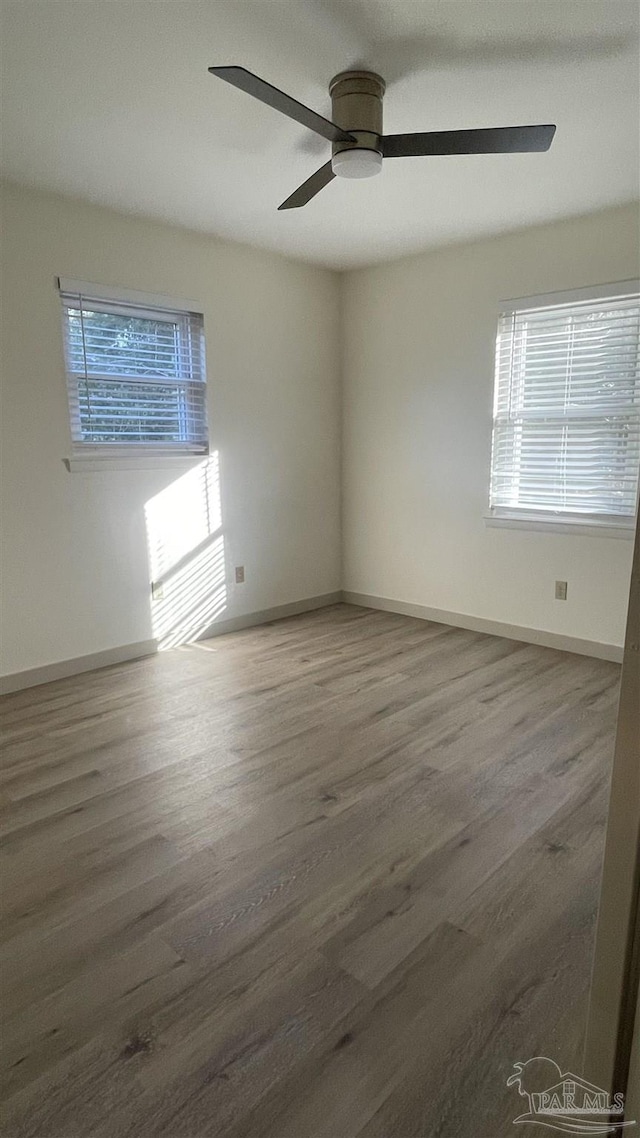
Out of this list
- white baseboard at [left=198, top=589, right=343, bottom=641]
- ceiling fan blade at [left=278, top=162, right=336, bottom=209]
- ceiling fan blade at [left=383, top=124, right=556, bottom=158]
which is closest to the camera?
ceiling fan blade at [left=383, top=124, right=556, bottom=158]

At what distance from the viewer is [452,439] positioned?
4.26 metres

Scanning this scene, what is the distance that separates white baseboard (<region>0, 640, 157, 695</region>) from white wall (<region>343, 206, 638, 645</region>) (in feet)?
6.30

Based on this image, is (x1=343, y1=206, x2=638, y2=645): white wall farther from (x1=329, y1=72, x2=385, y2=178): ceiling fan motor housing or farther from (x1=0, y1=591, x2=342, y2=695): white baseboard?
(x1=329, y1=72, x2=385, y2=178): ceiling fan motor housing

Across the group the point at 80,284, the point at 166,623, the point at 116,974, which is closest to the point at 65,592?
the point at 166,623

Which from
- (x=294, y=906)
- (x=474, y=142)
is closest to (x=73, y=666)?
(x=294, y=906)

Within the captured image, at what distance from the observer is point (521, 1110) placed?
4.03ft

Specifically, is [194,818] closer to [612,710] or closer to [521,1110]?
[521,1110]

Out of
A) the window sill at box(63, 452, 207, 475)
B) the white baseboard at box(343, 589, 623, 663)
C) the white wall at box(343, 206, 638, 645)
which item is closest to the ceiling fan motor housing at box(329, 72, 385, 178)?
the white wall at box(343, 206, 638, 645)

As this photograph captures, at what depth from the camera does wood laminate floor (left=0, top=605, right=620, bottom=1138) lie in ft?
4.18

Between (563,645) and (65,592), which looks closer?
(65,592)

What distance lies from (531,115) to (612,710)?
258cm

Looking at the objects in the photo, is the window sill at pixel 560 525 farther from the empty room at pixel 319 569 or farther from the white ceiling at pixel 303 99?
→ the white ceiling at pixel 303 99

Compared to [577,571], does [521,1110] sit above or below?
below

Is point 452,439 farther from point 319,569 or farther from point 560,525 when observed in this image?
point 319,569
